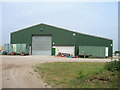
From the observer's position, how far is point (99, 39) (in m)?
45.0

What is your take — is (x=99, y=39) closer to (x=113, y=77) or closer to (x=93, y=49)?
(x=93, y=49)

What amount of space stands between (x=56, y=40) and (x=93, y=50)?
995 centimetres

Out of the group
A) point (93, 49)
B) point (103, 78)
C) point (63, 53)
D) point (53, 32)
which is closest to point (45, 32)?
point (53, 32)

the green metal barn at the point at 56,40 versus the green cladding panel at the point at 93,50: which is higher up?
the green metal barn at the point at 56,40

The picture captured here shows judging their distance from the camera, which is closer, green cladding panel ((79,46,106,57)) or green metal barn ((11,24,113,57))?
green cladding panel ((79,46,106,57))

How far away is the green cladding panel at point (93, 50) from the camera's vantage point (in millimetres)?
42344

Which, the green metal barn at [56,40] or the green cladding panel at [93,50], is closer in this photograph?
the green cladding panel at [93,50]

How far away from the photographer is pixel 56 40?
43750 millimetres

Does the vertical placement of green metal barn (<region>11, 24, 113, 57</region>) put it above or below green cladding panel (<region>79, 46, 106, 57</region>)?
above

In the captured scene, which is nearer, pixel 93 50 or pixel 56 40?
pixel 93 50

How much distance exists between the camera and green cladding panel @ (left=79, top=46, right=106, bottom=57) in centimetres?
4234

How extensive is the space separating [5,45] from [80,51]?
19.5 metres

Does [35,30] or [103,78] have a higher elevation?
[35,30]

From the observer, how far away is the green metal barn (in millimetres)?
43031
